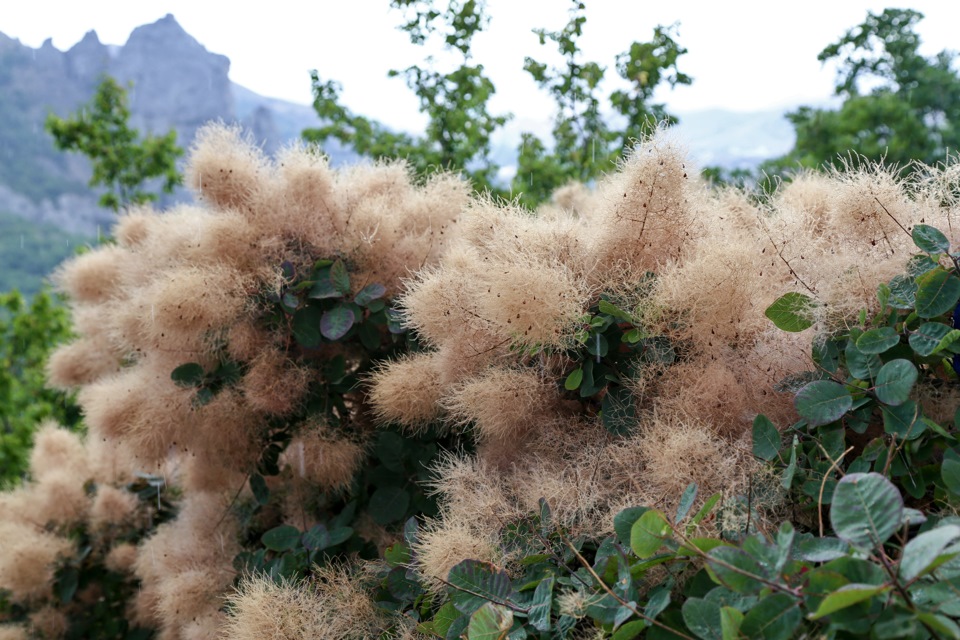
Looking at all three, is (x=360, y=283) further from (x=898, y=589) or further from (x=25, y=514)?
(x=25, y=514)

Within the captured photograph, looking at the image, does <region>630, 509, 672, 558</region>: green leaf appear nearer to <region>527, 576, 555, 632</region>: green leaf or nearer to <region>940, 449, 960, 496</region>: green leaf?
<region>527, 576, 555, 632</region>: green leaf

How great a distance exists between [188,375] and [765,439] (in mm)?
1087

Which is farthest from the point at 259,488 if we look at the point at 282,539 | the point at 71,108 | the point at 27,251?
the point at 71,108

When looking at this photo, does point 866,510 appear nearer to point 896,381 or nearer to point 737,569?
point 737,569

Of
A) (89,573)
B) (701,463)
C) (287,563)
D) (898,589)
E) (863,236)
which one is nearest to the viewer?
(898,589)

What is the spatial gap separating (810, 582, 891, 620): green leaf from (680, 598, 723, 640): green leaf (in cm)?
14

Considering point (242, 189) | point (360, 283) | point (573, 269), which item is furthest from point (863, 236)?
point (242, 189)

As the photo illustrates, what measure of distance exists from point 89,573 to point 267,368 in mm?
1101

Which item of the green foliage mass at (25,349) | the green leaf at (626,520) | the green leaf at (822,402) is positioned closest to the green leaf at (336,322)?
the green leaf at (626,520)

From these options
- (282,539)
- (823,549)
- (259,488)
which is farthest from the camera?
(259,488)

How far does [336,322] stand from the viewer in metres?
1.48

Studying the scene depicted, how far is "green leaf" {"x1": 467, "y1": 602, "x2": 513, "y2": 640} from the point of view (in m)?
0.87

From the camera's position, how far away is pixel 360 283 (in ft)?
5.13

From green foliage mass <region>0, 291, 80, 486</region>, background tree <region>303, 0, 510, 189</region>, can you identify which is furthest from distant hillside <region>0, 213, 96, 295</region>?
background tree <region>303, 0, 510, 189</region>
